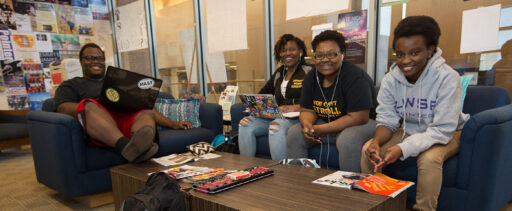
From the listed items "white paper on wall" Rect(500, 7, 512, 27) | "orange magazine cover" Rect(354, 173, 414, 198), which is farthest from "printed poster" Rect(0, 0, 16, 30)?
"white paper on wall" Rect(500, 7, 512, 27)

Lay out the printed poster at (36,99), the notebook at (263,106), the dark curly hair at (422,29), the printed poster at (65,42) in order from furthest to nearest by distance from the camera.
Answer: the printed poster at (65,42) → the printed poster at (36,99) → the notebook at (263,106) → the dark curly hair at (422,29)

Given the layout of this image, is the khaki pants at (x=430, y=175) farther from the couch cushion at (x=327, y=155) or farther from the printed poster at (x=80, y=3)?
the printed poster at (x=80, y=3)

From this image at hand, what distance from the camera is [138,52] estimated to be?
4566 mm

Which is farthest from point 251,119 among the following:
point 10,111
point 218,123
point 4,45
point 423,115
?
point 4,45

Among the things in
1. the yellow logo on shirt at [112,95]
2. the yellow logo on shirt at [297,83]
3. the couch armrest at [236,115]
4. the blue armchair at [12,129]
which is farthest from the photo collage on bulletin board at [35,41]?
the yellow logo on shirt at [297,83]

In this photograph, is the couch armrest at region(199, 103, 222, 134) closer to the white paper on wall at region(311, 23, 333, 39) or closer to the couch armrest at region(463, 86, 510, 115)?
the white paper on wall at region(311, 23, 333, 39)

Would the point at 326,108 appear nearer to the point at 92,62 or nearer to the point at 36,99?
the point at 92,62

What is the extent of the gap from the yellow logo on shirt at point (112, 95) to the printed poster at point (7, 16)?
297 cm

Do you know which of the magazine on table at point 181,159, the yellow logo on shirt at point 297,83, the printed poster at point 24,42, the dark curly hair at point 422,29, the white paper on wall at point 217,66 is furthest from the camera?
the printed poster at point 24,42

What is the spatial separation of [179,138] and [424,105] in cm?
171

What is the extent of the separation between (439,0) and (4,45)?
485cm

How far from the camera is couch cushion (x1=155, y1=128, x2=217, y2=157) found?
226 centimetres

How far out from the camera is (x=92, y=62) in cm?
241

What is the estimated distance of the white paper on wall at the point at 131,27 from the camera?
4.33 metres
